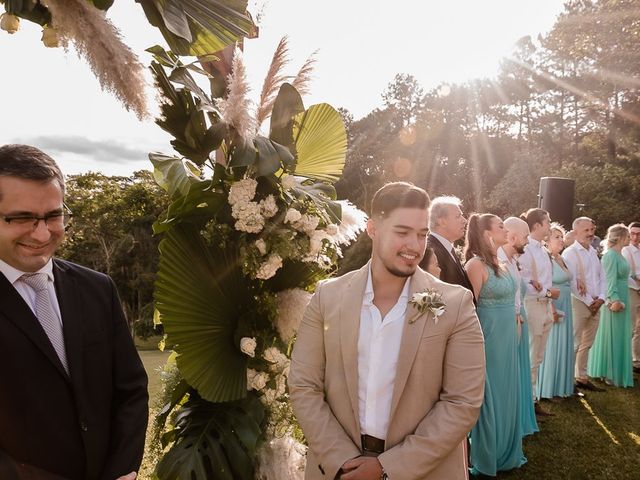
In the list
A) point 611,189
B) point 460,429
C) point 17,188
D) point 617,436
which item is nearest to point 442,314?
point 460,429

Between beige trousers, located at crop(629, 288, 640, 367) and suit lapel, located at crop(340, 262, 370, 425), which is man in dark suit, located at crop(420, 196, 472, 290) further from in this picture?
beige trousers, located at crop(629, 288, 640, 367)

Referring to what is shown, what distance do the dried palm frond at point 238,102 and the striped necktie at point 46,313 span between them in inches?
49.3

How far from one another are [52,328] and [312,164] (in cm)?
192

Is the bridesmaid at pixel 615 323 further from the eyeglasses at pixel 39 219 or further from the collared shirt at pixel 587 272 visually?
the eyeglasses at pixel 39 219

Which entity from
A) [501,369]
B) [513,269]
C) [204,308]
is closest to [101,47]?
[204,308]

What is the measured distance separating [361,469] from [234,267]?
4.27 feet

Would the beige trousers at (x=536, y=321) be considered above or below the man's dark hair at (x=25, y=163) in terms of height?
below

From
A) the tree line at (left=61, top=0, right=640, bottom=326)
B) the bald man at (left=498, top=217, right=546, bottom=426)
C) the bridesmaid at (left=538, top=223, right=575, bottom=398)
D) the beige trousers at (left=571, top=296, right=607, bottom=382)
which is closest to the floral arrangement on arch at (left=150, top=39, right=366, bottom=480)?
the bald man at (left=498, top=217, right=546, bottom=426)

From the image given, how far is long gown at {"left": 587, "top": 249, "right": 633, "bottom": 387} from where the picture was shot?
7832mm

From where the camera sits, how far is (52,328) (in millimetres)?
1944

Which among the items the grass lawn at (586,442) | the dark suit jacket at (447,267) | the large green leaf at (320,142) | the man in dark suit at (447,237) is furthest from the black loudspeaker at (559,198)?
the large green leaf at (320,142)

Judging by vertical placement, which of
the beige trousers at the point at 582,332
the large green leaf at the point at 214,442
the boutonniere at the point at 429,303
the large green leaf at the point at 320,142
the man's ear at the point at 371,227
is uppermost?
the large green leaf at the point at 320,142

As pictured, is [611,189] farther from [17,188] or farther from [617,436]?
[17,188]

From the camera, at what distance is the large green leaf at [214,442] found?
2869 mm
